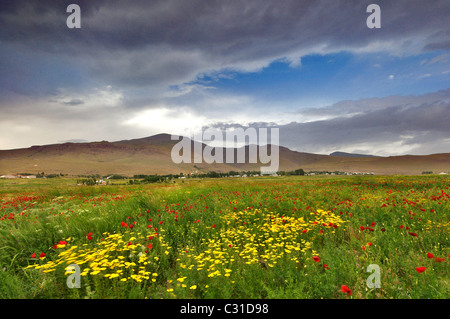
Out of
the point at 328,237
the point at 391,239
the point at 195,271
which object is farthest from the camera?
the point at 328,237

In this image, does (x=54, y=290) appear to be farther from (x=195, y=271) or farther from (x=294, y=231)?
(x=294, y=231)

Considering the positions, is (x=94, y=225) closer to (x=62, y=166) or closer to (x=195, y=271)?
(x=195, y=271)

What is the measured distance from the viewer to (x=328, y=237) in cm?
557
